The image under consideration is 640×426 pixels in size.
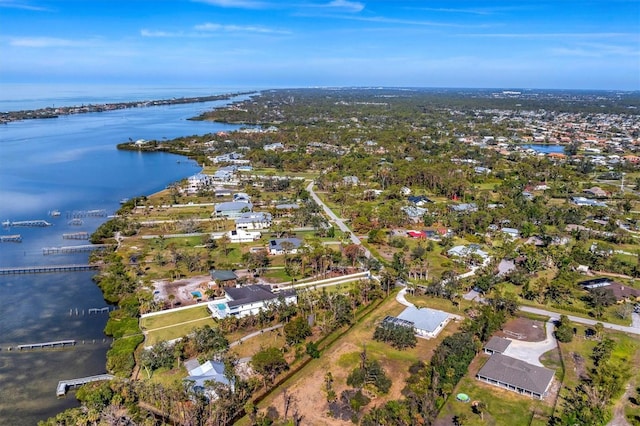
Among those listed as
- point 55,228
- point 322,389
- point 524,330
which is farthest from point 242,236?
point 524,330

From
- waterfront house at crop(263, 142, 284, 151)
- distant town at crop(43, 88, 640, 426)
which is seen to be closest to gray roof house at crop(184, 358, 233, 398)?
distant town at crop(43, 88, 640, 426)

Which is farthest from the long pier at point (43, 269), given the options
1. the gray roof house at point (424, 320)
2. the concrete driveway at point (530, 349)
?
the concrete driveway at point (530, 349)

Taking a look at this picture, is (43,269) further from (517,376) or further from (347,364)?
(517,376)

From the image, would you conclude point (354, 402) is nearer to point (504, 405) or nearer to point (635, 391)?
point (504, 405)

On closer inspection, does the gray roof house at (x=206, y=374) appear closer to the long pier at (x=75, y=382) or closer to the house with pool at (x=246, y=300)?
the long pier at (x=75, y=382)

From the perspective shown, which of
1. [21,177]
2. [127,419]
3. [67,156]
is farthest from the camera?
[67,156]

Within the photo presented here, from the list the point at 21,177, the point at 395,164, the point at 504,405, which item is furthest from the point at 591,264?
the point at 21,177
